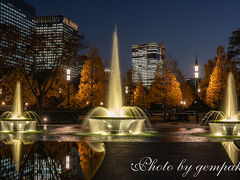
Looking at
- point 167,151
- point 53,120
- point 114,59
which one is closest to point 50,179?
point 167,151

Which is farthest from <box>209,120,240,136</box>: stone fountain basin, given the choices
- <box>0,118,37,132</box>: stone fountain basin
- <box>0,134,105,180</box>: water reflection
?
<box>0,118,37,132</box>: stone fountain basin

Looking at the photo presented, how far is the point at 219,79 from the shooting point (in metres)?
43.2

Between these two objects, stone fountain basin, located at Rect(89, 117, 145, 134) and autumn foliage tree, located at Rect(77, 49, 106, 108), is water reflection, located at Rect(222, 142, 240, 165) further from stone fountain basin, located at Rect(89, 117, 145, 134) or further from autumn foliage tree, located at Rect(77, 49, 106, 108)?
autumn foliage tree, located at Rect(77, 49, 106, 108)

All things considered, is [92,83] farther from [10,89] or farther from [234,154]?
[234,154]

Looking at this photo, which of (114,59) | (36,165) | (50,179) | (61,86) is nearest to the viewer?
(50,179)

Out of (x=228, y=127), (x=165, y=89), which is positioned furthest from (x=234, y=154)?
(x=165, y=89)

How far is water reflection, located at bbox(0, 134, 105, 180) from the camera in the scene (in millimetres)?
6770

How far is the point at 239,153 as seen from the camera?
9648 millimetres

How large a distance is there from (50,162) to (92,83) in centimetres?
3323

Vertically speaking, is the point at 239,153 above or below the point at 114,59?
below

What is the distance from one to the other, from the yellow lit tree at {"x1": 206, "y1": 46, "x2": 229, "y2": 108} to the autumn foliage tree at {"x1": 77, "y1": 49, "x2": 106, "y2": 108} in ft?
50.9

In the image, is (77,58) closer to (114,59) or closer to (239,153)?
(114,59)

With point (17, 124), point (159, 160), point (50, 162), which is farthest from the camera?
point (17, 124)

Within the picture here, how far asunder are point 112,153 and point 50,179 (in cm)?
339
